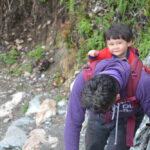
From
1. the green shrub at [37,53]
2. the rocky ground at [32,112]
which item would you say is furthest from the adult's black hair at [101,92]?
the green shrub at [37,53]

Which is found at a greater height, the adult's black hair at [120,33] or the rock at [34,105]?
the adult's black hair at [120,33]

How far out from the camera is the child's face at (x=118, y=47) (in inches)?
86.0

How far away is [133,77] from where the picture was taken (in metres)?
1.71

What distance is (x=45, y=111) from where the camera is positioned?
460cm

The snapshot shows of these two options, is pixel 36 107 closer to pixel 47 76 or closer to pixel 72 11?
pixel 47 76

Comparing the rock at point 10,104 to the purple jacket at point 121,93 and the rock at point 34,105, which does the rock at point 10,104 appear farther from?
the purple jacket at point 121,93

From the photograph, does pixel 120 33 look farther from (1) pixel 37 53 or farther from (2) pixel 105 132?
(1) pixel 37 53

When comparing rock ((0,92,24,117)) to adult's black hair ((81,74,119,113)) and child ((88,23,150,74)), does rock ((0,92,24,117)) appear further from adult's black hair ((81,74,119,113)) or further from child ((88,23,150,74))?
adult's black hair ((81,74,119,113))

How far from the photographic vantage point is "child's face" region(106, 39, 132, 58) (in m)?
2.19

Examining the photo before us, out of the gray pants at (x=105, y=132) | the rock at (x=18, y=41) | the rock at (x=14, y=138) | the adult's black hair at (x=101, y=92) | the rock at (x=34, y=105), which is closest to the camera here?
the adult's black hair at (x=101, y=92)

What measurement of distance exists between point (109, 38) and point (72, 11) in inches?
122

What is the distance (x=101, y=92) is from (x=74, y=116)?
57 centimetres

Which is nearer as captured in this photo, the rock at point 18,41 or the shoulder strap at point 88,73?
the shoulder strap at point 88,73

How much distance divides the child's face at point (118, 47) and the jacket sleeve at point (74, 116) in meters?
0.59
